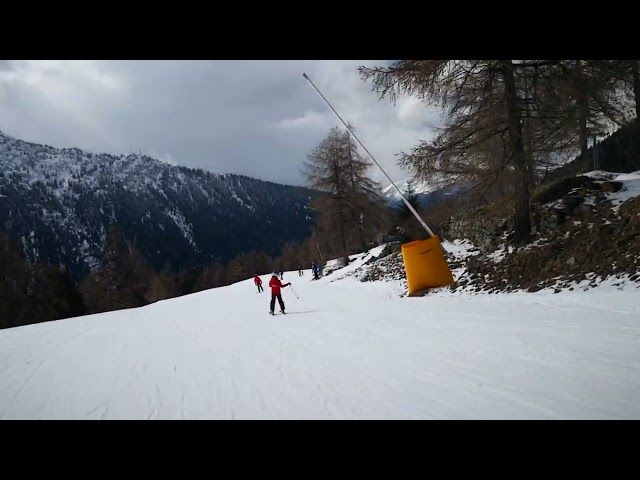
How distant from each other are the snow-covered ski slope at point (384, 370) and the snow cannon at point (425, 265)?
1194 mm

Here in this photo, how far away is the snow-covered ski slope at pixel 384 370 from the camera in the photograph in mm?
3148

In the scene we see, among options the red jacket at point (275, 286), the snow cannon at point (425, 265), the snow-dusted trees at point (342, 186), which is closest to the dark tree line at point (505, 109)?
the snow cannon at point (425, 265)

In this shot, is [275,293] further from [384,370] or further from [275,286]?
[384,370]

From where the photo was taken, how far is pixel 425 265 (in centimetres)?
920

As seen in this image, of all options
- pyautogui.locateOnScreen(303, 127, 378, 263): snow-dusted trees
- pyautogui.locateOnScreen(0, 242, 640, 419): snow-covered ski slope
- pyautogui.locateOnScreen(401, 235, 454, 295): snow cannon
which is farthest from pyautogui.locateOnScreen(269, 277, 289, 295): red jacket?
pyautogui.locateOnScreen(303, 127, 378, 263): snow-dusted trees

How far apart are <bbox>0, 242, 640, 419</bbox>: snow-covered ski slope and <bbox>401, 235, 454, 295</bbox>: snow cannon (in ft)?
3.92

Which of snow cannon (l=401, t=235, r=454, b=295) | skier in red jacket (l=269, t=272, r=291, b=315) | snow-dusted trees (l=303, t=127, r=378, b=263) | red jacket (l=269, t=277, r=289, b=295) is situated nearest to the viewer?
snow cannon (l=401, t=235, r=454, b=295)

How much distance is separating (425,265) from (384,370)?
546 centimetres

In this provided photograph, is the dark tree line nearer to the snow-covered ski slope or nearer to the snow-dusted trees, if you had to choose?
the snow-covered ski slope

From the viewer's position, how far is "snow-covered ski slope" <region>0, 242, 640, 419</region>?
10.3 feet

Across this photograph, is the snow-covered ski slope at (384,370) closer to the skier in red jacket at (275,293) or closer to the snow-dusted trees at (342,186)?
the skier in red jacket at (275,293)

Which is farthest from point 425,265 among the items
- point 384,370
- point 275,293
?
point 384,370
